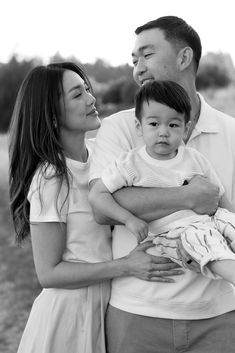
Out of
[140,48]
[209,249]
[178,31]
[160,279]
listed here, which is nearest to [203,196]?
[209,249]

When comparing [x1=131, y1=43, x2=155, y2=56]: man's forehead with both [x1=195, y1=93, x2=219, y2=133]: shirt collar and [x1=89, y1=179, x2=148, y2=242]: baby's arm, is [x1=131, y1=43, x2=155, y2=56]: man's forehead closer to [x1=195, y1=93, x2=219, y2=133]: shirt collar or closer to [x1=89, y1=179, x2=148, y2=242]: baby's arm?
[x1=195, y1=93, x2=219, y2=133]: shirt collar

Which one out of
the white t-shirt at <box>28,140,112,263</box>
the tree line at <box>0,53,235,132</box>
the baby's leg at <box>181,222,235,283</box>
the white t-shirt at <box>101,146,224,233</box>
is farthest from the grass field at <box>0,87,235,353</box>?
the tree line at <box>0,53,235,132</box>

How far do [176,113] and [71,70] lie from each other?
0.61m

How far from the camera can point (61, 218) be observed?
262 cm

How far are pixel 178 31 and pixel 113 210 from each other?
43.1 inches

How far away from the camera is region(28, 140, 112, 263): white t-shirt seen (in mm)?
2611

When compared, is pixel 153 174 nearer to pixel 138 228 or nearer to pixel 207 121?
pixel 138 228

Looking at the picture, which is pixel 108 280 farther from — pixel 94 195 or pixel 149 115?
pixel 149 115

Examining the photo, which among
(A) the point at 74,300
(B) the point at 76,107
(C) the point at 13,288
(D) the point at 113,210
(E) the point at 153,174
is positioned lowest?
(C) the point at 13,288

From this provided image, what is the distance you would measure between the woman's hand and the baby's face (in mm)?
383

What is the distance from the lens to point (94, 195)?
2.51 meters

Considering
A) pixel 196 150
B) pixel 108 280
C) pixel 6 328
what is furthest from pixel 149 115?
pixel 6 328

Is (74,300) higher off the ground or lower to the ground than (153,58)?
lower

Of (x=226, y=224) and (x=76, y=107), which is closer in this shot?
(x=226, y=224)
